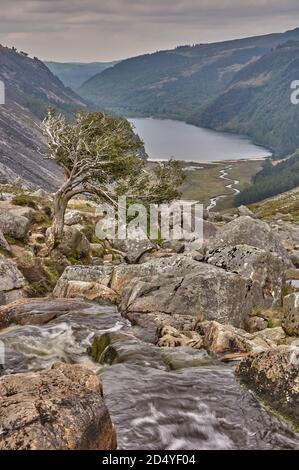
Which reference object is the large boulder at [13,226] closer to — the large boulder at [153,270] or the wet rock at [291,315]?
the large boulder at [153,270]

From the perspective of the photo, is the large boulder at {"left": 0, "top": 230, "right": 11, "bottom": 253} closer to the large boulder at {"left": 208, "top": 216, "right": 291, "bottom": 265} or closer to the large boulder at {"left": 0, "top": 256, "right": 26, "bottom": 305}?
the large boulder at {"left": 0, "top": 256, "right": 26, "bottom": 305}

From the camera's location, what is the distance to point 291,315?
2556 centimetres

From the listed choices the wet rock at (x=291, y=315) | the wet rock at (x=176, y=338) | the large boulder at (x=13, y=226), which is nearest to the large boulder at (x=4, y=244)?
the large boulder at (x=13, y=226)

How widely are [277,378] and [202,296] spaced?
10693mm

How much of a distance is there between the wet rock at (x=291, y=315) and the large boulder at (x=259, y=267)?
8.75 feet

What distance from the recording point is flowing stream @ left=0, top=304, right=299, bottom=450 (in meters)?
14.5

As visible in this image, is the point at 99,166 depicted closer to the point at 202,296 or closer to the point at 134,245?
the point at 134,245

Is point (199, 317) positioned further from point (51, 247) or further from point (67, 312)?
point (51, 247)

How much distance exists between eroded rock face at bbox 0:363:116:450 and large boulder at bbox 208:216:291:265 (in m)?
23.3
